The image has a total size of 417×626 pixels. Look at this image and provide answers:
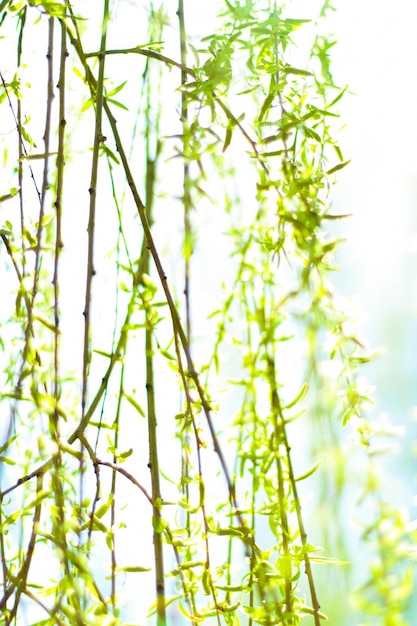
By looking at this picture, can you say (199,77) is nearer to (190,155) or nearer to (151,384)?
(190,155)

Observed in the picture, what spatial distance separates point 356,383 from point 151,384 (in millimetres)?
152

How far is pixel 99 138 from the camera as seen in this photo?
572 millimetres

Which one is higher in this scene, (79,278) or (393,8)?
(393,8)

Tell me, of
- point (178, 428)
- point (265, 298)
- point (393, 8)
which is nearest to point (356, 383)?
point (265, 298)

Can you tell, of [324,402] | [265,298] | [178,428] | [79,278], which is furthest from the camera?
[79,278]

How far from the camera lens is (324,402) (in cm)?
38

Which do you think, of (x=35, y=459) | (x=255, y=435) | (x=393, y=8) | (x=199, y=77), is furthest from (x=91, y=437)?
(x=393, y=8)

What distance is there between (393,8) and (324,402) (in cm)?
50

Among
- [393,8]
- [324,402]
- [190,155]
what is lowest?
[324,402]

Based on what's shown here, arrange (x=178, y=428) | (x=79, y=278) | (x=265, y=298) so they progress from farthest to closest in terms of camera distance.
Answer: (x=79, y=278) < (x=178, y=428) < (x=265, y=298)

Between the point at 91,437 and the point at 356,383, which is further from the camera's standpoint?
the point at 91,437

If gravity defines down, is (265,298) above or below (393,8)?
below

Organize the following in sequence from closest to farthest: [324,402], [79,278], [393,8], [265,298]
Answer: [324,402] → [265,298] → [393,8] → [79,278]

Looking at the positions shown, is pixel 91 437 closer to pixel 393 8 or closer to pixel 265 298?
pixel 265 298
